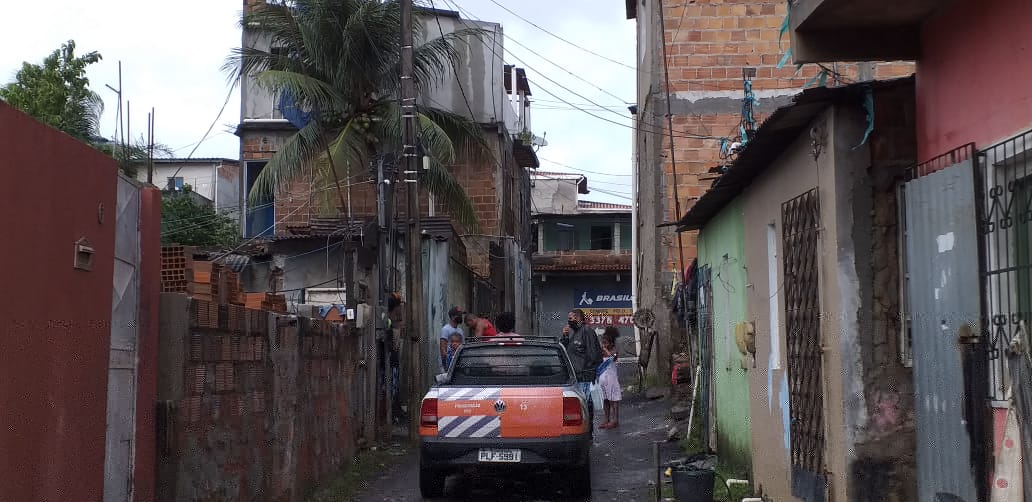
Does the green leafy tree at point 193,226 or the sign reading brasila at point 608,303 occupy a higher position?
the green leafy tree at point 193,226

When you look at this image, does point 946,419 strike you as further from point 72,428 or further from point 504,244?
point 504,244

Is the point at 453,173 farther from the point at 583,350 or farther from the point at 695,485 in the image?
the point at 695,485

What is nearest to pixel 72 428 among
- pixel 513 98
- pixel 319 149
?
pixel 319 149

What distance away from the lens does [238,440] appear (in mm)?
8172

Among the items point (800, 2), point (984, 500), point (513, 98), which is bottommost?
point (984, 500)

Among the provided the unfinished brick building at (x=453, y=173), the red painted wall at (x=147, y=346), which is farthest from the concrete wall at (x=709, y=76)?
the red painted wall at (x=147, y=346)

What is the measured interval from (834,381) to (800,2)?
2.56m

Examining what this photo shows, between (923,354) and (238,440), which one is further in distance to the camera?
(238,440)

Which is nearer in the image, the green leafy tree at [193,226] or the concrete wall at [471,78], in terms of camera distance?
the green leafy tree at [193,226]

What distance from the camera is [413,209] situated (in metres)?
15.9

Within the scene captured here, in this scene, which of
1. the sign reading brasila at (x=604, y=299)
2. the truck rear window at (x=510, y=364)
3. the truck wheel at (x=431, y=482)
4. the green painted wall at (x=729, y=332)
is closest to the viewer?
the truck wheel at (x=431, y=482)

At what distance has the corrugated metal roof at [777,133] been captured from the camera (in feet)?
22.3

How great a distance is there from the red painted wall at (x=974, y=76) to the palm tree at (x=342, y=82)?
15060 millimetres

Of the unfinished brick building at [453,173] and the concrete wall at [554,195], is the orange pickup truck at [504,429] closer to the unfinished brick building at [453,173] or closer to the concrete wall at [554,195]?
the unfinished brick building at [453,173]
